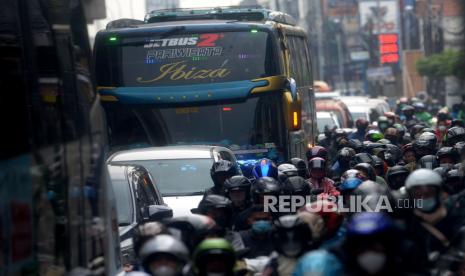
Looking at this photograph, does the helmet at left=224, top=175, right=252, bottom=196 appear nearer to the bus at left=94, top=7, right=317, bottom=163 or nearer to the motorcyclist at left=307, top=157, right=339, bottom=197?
the motorcyclist at left=307, top=157, right=339, bottom=197

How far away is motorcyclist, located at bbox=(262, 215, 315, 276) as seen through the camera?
749 cm

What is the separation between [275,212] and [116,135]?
733 cm

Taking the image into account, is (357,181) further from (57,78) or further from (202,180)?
(202,180)

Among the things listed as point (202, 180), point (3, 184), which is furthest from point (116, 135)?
point (3, 184)

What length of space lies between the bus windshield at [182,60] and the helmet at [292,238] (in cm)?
983

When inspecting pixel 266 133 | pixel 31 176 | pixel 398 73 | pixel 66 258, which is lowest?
pixel 398 73

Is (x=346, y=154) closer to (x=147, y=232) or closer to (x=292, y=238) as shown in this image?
(x=147, y=232)

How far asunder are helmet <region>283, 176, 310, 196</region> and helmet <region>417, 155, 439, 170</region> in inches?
127

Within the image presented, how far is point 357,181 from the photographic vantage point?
9.39m

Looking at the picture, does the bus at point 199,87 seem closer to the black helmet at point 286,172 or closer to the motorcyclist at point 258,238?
the black helmet at point 286,172

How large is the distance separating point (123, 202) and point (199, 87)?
20.1ft

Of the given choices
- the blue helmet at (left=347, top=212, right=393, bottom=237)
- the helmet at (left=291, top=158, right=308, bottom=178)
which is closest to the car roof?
the helmet at (left=291, top=158, right=308, bottom=178)

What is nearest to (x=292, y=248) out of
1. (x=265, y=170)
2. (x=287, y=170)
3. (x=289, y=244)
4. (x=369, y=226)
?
(x=289, y=244)

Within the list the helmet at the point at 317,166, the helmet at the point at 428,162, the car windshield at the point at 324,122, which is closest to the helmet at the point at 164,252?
the helmet at the point at 317,166
